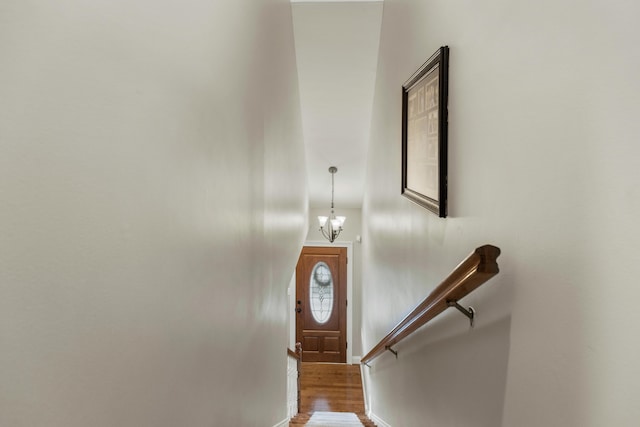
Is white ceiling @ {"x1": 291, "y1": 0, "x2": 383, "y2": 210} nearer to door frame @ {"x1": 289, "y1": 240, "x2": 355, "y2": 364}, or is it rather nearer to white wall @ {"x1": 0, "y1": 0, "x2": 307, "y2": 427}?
door frame @ {"x1": 289, "y1": 240, "x2": 355, "y2": 364}

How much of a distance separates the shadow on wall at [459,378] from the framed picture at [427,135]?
0.57 m

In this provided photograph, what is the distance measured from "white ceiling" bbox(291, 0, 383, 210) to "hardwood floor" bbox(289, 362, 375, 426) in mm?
3032

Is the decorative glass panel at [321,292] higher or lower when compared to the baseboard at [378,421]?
higher

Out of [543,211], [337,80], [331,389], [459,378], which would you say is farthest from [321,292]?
[543,211]

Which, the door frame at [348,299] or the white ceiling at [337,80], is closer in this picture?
the white ceiling at [337,80]

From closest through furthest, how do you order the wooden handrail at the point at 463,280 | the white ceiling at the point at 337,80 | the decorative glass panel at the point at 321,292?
the wooden handrail at the point at 463,280 < the white ceiling at the point at 337,80 < the decorative glass panel at the point at 321,292

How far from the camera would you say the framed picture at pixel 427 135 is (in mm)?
2068

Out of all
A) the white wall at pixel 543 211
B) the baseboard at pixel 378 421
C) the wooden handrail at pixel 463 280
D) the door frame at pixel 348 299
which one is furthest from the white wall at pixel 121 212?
the door frame at pixel 348 299

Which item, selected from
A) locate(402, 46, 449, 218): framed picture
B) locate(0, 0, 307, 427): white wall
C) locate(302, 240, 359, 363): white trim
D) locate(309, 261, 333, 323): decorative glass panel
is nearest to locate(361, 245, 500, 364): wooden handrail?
locate(402, 46, 449, 218): framed picture

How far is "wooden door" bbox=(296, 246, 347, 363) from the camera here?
341 inches

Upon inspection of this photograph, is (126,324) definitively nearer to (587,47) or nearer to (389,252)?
(587,47)

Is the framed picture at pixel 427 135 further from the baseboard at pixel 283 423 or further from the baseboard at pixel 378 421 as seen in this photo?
the baseboard at pixel 283 423

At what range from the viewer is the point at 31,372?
2.68 feet

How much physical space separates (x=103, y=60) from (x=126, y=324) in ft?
1.88
